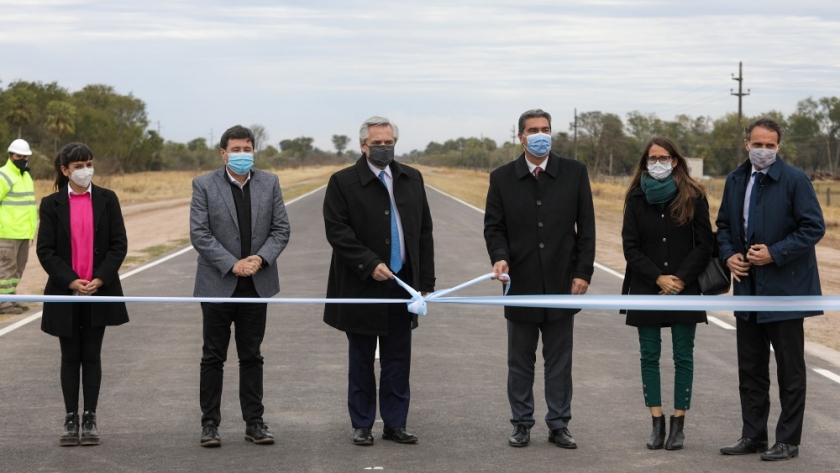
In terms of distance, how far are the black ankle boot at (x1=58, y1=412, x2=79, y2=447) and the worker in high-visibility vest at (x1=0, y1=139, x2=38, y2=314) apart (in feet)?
21.3

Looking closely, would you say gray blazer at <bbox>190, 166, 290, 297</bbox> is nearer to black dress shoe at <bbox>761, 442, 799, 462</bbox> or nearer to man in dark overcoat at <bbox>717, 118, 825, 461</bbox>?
man in dark overcoat at <bbox>717, 118, 825, 461</bbox>

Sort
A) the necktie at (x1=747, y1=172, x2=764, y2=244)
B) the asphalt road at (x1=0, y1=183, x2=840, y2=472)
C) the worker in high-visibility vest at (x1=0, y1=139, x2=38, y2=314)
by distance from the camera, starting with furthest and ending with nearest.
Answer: the worker in high-visibility vest at (x1=0, y1=139, x2=38, y2=314), the necktie at (x1=747, y1=172, x2=764, y2=244), the asphalt road at (x1=0, y1=183, x2=840, y2=472)

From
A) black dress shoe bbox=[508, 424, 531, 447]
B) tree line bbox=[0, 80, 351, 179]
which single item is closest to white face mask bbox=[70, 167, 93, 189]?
black dress shoe bbox=[508, 424, 531, 447]

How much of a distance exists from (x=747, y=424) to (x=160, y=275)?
12.1 m

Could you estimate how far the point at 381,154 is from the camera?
7.32 meters

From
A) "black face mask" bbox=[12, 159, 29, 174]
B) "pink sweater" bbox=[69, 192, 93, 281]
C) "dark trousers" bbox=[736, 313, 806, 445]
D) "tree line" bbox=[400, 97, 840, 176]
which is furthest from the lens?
"tree line" bbox=[400, 97, 840, 176]

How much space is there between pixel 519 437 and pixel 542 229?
1312 millimetres

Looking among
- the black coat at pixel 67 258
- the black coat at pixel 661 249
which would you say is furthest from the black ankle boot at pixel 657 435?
the black coat at pixel 67 258

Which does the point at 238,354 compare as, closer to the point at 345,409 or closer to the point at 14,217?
the point at 345,409

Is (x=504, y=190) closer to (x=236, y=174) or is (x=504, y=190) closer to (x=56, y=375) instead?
(x=236, y=174)

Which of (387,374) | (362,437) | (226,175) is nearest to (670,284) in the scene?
(387,374)

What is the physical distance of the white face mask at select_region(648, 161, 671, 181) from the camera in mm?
7215

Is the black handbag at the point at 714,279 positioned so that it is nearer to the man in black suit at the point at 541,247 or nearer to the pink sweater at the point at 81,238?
the man in black suit at the point at 541,247

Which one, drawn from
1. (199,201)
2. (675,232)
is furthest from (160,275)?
(675,232)
